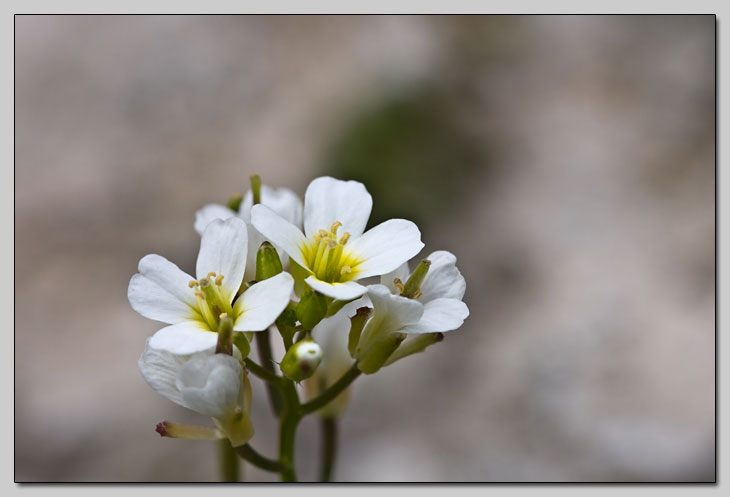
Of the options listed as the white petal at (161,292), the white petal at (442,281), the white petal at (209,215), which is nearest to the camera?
the white petal at (161,292)

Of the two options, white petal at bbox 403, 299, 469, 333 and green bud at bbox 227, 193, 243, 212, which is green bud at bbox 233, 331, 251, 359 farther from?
green bud at bbox 227, 193, 243, 212

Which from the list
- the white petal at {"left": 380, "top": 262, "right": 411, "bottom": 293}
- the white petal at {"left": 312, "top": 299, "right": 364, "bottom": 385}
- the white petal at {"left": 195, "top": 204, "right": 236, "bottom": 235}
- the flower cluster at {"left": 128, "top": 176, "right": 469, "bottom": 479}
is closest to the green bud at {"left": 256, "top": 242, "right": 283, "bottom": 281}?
the flower cluster at {"left": 128, "top": 176, "right": 469, "bottom": 479}

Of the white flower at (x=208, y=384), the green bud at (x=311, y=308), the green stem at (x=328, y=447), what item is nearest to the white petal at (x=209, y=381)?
the white flower at (x=208, y=384)

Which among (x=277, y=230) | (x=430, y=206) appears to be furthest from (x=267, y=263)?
(x=430, y=206)

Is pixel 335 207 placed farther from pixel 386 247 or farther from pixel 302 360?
pixel 302 360

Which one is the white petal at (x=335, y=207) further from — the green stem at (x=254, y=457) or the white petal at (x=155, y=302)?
the green stem at (x=254, y=457)

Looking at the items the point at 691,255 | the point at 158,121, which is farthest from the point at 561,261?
the point at 158,121
